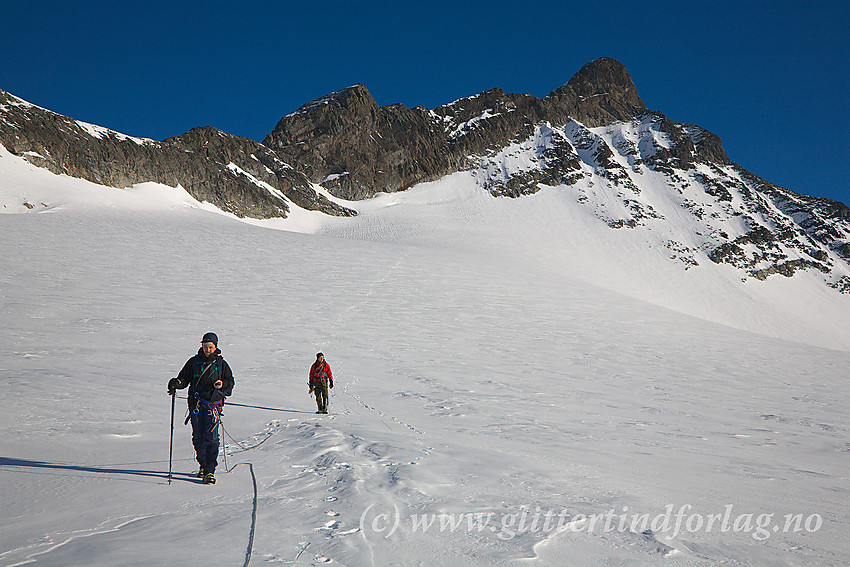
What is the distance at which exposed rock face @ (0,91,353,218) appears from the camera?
5050 cm

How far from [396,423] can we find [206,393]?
364cm

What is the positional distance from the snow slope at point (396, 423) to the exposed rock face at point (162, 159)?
28284 mm

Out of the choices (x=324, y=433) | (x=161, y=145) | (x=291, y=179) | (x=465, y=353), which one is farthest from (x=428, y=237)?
(x=324, y=433)

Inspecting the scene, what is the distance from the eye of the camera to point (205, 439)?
206 inches

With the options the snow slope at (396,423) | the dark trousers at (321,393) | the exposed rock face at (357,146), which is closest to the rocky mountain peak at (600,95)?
the exposed rock face at (357,146)

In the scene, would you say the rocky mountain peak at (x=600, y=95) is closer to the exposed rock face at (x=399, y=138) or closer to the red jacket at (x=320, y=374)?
the exposed rock face at (x=399, y=138)

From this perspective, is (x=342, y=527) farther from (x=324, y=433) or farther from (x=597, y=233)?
(x=597, y=233)

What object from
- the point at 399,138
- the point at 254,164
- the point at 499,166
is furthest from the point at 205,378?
the point at 399,138

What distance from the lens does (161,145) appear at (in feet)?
212

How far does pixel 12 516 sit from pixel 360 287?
21275 millimetres

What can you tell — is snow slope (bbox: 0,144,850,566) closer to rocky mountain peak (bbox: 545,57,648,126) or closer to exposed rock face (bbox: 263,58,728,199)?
exposed rock face (bbox: 263,58,728,199)

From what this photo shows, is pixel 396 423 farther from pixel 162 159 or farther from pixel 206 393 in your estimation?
pixel 162 159

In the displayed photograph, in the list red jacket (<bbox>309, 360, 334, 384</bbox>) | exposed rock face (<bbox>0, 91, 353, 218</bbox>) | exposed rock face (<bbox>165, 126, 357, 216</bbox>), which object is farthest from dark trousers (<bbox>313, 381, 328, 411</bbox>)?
exposed rock face (<bbox>165, 126, 357, 216</bbox>)

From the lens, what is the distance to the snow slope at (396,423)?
12.5 ft
